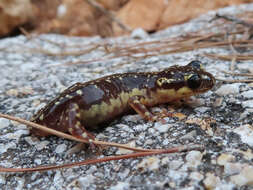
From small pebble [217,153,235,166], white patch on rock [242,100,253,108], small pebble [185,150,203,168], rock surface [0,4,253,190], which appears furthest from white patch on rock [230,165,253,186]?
white patch on rock [242,100,253,108]

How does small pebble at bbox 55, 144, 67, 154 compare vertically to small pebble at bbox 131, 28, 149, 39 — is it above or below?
below

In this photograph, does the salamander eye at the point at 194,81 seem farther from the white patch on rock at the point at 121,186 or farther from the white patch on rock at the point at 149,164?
the white patch on rock at the point at 121,186

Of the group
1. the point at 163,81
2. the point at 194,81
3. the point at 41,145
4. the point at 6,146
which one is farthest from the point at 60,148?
the point at 194,81

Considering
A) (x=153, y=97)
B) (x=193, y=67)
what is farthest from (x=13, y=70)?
(x=193, y=67)

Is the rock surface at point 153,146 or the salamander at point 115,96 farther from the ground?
the salamander at point 115,96

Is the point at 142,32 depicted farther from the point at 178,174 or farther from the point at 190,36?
the point at 178,174

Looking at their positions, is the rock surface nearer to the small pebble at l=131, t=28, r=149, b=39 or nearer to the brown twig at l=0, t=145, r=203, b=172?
the brown twig at l=0, t=145, r=203, b=172

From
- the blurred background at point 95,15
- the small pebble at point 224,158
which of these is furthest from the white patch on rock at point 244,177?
the blurred background at point 95,15

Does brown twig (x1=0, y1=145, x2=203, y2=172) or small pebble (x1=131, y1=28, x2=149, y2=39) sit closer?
brown twig (x1=0, y1=145, x2=203, y2=172)
